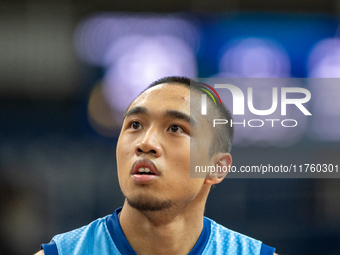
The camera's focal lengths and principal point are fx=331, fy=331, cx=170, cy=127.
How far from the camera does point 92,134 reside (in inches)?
192

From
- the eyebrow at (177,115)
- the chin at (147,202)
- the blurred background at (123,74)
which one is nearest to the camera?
the chin at (147,202)

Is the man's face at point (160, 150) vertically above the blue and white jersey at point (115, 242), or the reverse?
the man's face at point (160, 150)

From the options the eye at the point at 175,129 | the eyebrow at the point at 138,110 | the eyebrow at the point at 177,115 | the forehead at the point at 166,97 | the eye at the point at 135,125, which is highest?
the forehead at the point at 166,97

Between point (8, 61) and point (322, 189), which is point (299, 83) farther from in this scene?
point (8, 61)

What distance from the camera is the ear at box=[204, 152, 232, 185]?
1.81 metres

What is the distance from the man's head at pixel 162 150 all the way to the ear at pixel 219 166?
0.01m

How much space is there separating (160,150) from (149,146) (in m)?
0.06

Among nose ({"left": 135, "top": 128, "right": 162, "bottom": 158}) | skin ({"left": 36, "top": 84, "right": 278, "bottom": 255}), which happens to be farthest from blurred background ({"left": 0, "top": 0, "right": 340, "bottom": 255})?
nose ({"left": 135, "top": 128, "right": 162, "bottom": 158})

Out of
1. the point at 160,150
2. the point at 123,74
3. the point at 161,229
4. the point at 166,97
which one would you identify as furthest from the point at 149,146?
the point at 123,74

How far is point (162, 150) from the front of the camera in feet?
5.21

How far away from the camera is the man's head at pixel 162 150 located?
1538mm

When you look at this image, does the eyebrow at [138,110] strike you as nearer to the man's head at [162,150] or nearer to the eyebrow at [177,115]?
the man's head at [162,150]

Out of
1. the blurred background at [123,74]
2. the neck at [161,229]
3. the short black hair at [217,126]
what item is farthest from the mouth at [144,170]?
the blurred background at [123,74]

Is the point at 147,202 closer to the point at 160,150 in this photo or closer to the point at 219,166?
the point at 160,150
